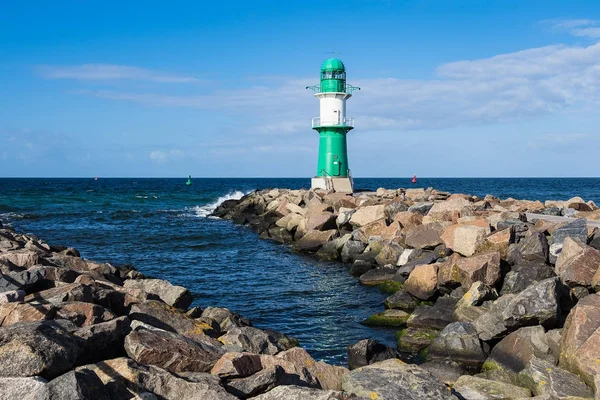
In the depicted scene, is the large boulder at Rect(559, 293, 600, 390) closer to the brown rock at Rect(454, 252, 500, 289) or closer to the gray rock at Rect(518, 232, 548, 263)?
the brown rock at Rect(454, 252, 500, 289)

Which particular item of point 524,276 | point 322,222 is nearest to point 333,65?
point 322,222

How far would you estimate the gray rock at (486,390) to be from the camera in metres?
6.68

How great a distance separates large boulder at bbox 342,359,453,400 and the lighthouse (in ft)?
83.8

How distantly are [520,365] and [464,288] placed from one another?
3.39 metres

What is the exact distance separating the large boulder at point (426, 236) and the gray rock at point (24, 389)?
39.2 ft

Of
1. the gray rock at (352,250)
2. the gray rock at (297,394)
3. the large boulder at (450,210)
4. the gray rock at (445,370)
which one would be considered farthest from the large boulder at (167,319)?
the large boulder at (450,210)

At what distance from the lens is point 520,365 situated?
26.4 ft

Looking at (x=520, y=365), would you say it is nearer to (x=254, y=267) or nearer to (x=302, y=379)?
(x=302, y=379)

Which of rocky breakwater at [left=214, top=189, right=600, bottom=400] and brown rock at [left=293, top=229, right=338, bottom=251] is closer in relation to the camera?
rocky breakwater at [left=214, top=189, right=600, bottom=400]

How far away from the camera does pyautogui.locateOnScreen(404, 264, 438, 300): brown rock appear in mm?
12102

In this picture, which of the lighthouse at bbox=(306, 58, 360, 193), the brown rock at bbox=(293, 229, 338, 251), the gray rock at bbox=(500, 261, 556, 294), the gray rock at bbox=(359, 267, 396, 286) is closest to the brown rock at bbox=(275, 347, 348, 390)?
the gray rock at bbox=(500, 261, 556, 294)

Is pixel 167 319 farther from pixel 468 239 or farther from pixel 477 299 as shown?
pixel 468 239

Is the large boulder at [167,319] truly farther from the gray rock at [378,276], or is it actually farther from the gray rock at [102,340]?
the gray rock at [378,276]

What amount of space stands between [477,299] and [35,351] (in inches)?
302
